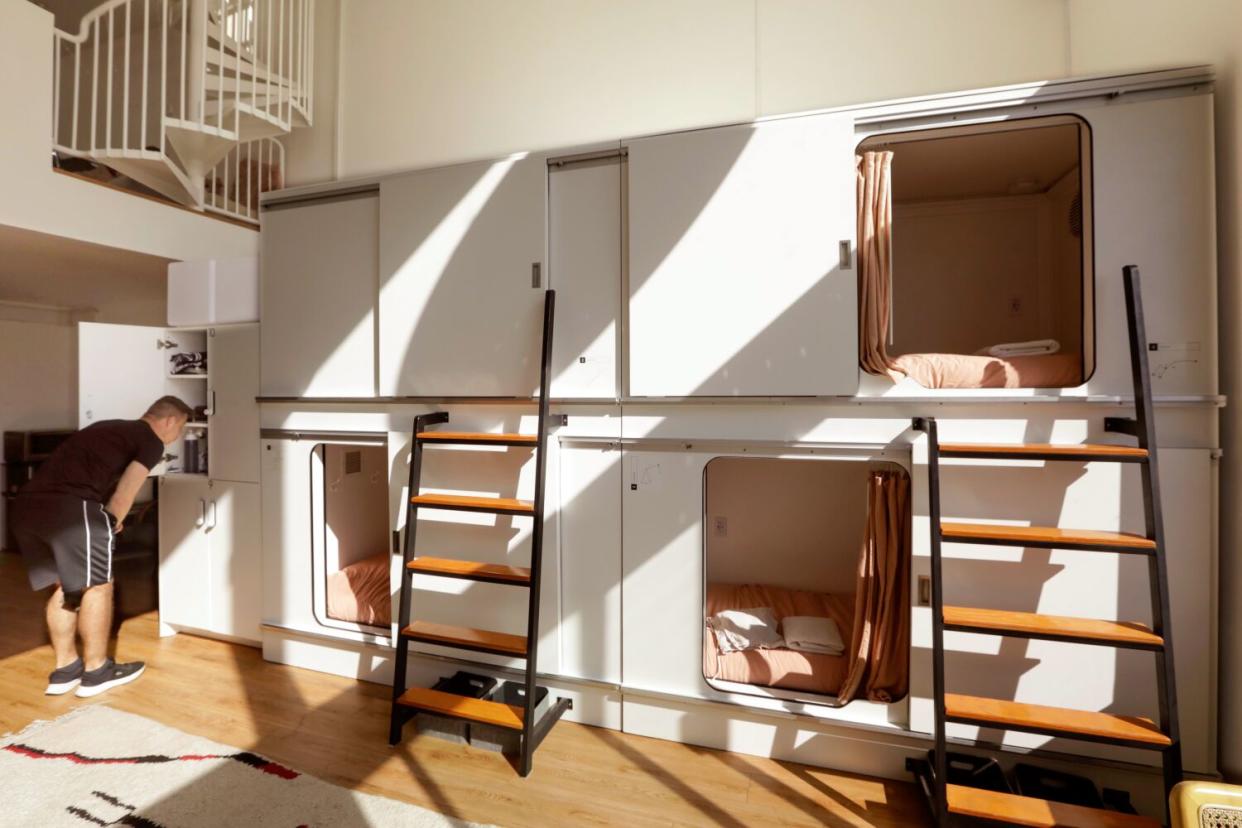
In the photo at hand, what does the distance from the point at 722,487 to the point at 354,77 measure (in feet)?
12.2

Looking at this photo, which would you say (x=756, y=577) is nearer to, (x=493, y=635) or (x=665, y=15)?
(x=493, y=635)

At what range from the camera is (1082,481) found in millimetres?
2053

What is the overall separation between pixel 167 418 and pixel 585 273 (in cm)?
262

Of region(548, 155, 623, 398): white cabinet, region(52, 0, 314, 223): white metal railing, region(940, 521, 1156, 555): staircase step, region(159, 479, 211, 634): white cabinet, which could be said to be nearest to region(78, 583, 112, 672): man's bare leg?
region(159, 479, 211, 634): white cabinet

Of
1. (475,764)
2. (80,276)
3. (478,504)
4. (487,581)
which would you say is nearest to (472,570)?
(487,581)

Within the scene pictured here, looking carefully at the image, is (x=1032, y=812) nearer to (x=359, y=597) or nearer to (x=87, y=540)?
(x=359, y=597)

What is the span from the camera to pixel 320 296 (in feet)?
10.3

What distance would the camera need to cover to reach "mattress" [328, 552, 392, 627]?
3.20 meters

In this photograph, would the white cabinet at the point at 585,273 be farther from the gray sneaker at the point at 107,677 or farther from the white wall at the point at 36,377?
the white wall at the point at 36,377

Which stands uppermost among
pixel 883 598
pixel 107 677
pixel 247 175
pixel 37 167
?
pixel 247 175

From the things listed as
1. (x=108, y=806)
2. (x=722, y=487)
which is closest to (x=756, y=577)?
(x=722, y=487)

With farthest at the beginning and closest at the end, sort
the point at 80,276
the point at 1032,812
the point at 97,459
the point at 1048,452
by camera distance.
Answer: the point at 80,276, the point at 97,459, the point at 1048,452, the point at 1032,812

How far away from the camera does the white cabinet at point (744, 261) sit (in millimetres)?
2264

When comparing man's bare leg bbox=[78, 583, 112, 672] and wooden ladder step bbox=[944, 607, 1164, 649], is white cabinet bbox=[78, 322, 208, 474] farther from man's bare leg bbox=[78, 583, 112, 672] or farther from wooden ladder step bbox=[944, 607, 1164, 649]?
wooden ladder step bbox=[944, 607, 1164, 649]
